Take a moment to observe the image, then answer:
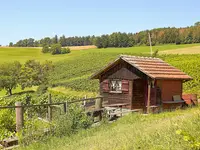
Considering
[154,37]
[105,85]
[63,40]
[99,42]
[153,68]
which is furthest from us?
[63,40]

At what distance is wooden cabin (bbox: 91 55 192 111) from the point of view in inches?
819

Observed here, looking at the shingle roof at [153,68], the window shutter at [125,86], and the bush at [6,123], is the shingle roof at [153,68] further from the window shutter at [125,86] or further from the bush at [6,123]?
the bush at [6,123]

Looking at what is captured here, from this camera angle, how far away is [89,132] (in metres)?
10.5

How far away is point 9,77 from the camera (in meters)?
65.8

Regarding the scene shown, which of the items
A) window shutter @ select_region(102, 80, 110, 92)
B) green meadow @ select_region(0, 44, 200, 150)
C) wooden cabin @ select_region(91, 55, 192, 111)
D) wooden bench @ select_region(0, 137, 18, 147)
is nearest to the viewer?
green meadow @ select_region(0, 44, 200, 150)

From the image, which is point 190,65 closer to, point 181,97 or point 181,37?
point 181,97

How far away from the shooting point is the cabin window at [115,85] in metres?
21.7

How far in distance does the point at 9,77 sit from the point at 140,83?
165 ft

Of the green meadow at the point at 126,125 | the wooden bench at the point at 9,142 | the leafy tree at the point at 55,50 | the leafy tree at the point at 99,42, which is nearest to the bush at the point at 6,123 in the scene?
the wooden bench at the point at 9,142

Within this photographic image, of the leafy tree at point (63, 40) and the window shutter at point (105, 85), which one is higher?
the leafy tree at point (63, 40)

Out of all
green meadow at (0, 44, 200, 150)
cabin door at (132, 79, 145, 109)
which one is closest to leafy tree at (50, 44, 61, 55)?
green meadow at (0, 44, 200, 150)

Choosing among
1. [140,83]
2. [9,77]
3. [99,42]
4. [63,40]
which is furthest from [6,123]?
[63,40]

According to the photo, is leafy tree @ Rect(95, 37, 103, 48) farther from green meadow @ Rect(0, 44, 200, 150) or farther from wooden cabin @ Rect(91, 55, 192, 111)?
wooden cabin @ Rect(91, 55, 192, 111)

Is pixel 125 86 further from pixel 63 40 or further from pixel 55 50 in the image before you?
pixel 63 40
